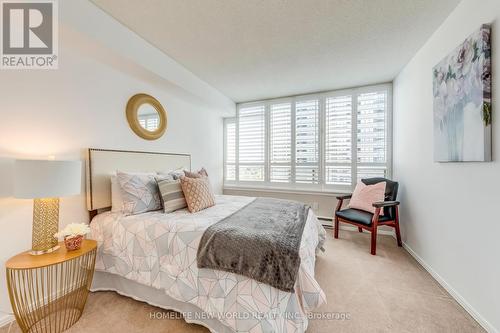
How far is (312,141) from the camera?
384 cm

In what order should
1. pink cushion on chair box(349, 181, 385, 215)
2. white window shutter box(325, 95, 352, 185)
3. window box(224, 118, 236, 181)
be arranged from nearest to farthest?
pink cushion on chair box(349, 181, 385, 215) < white window shutter box(325, 95, 352, 185) < window box(224, 118, 236, 181)

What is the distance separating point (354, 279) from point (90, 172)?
290 centimetres

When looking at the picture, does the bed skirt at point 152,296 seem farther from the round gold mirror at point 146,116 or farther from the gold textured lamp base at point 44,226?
the round gold mirror at point 146,116

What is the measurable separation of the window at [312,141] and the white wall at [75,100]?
180 cm

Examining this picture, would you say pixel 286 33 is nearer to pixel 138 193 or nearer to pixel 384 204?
pixel 138 193

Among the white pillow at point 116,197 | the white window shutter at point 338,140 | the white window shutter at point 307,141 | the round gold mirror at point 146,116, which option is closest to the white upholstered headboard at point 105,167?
the white pillow at point 116,197

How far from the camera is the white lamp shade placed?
1.36 metres

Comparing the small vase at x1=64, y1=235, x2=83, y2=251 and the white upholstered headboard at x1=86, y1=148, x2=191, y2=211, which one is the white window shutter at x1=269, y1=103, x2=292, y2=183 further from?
the small vase at x1=64, y1=235, x2=83, y2=251

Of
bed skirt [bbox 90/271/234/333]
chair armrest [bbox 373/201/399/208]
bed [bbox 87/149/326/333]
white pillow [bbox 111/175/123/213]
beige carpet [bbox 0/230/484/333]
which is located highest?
white pillow [bbox 111/175/123/213]

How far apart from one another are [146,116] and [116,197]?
1166 mm

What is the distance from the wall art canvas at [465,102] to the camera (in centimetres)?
142

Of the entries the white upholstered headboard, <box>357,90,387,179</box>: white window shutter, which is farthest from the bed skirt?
<box>357,90,387,179</box>: white window shutter

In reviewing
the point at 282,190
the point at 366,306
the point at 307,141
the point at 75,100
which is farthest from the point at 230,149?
the point at 366,306

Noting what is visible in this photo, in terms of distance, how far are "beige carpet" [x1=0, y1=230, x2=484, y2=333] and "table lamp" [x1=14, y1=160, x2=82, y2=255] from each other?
66 centimetres
